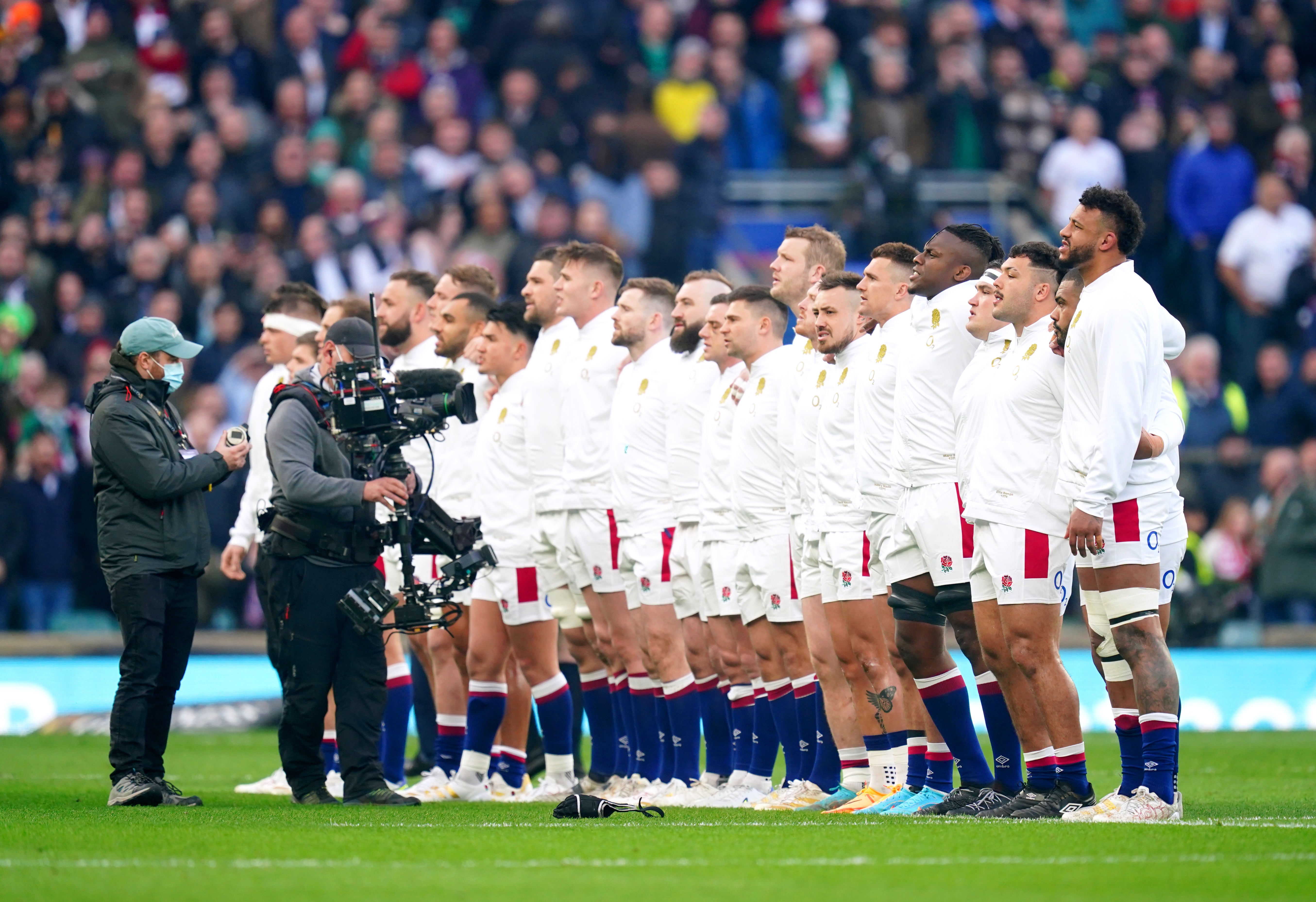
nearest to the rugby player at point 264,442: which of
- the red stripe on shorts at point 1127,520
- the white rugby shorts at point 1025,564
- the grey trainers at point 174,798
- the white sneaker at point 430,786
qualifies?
the white sneaker at point 430,786

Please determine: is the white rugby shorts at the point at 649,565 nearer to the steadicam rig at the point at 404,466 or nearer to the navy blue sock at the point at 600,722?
the navy blue sock at the point at 600,722

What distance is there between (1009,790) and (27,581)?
36.0 feet

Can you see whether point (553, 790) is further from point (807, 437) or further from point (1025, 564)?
point (1025, 564)

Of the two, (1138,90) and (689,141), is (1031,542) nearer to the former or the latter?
(689,141)

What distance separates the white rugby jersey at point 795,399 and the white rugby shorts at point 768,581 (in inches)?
10.8

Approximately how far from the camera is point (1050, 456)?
356 inches

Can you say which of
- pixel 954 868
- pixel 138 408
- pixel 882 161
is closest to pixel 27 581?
pixel 138 408

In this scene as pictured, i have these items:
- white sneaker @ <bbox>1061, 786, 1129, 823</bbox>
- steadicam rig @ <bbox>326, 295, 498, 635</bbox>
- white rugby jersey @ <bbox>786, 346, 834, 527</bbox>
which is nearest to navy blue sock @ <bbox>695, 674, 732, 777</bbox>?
white rugby jersey @ <bbox>786, 346, 834, 527</bbox>

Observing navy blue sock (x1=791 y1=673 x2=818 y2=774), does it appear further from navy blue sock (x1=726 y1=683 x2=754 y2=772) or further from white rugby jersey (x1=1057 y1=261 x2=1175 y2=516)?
white rugby jersey (x1=1057 y1=261 x2=1175 y2=516)

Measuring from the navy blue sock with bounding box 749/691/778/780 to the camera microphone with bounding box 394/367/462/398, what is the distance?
8.70 feet

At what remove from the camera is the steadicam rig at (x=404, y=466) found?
1002 cm

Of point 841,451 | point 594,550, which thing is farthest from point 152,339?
point 841,451

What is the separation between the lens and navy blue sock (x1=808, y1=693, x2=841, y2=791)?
10641 millimetres

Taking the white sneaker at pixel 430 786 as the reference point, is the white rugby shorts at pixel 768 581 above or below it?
above
